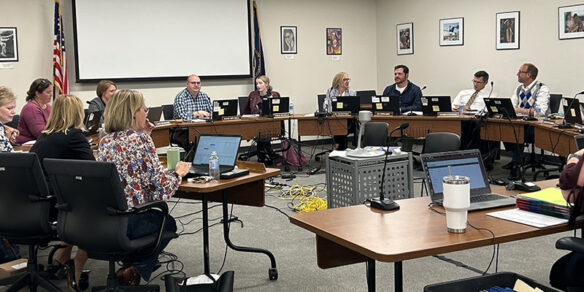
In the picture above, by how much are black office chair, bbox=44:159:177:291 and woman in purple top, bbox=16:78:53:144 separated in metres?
2.80

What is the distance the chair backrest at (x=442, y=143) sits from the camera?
4.93 m

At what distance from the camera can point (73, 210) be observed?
3.22 metres

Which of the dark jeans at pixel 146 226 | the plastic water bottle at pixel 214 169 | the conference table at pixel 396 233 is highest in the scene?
the plastic water bottle at pixel 214 169

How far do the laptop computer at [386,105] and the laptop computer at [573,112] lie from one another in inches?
90.6

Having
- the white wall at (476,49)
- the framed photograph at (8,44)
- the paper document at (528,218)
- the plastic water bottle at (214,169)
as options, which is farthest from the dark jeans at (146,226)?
the white wall at (476,49)

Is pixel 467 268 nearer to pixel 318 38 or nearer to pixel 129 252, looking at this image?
pixel 129 252

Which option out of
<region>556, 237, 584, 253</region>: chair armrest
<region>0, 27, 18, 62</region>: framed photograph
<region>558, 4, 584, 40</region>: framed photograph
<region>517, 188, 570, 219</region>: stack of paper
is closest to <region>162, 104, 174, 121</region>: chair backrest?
<region>0, 27, 18, 62</region>: framed photograph

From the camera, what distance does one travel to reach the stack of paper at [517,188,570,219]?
260 cm

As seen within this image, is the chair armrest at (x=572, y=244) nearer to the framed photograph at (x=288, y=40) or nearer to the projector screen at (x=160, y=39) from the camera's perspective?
the projector screen at (x=160, y=39)

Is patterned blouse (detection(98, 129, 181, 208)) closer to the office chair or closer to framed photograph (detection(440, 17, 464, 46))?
the office chair

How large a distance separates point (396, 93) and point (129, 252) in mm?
6245

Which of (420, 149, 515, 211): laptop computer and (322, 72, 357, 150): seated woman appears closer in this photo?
(420, 149, 515, 211): laptop computer

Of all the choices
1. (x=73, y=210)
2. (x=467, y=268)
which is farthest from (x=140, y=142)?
(x=467, y=268)

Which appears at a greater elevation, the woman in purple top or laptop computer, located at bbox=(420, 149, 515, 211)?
the woman in purple top
